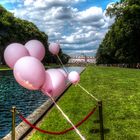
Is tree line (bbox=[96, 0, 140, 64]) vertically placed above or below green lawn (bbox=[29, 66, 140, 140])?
above

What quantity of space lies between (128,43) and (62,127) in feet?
190

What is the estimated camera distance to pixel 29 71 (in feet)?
22.7

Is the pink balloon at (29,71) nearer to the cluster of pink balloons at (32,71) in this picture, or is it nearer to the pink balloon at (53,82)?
the cluster of pink balloons at (32,71)

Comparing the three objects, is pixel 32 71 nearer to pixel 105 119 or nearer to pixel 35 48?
pixel 35 48

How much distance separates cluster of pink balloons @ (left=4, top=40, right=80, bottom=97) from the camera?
272 inches

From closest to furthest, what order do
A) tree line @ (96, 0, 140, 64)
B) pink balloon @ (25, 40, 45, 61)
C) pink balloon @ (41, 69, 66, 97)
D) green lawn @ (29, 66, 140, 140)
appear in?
pink balloon @ (41, 69, 66, 97) < pink balloon @ (25, 40, 45, 61) < green lawn @ (29, 66, 140, 140) < tree line @ (96, 0, 140, 64)

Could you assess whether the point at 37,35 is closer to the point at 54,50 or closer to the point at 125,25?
the point at 125,25

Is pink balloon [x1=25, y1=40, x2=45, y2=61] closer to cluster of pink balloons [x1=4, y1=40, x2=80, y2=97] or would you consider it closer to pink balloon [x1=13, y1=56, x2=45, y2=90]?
cluster of pink balloons [x1=4, y1=40, x2=80, y2=97]

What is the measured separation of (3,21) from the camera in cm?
8819

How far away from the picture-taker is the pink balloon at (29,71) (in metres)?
6.87

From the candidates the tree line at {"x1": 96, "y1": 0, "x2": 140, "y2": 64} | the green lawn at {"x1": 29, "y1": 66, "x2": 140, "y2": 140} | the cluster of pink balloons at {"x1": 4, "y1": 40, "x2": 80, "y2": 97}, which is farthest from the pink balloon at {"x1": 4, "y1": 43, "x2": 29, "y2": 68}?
the tree line at {"x1": 96, "y1": 0, "x2": 140, "y2": 64}

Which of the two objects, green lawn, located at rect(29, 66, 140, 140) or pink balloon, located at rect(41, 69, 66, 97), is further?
green lawn, located at rect(29, 66, 140, 140)

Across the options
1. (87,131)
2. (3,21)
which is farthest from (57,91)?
(3,21)

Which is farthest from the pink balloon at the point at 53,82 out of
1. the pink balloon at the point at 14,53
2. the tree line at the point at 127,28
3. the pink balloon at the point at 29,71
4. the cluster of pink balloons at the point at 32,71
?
the tree line at the point at 127,28
